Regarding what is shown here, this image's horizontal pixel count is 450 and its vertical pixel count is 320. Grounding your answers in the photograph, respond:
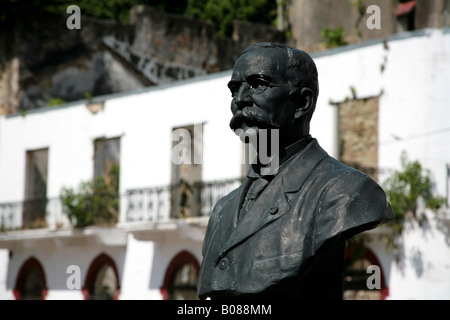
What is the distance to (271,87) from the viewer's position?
579 centimetres

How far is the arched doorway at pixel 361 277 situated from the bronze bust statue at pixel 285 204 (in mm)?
15399

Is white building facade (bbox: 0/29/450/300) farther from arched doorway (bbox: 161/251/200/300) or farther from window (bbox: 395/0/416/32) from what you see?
window (bbox: 395/0/416/32)

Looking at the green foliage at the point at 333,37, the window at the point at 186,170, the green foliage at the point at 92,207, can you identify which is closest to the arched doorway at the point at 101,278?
the green foliage at the point at 92,207

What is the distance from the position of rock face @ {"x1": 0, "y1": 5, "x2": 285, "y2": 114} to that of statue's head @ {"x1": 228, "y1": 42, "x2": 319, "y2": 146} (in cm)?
2303

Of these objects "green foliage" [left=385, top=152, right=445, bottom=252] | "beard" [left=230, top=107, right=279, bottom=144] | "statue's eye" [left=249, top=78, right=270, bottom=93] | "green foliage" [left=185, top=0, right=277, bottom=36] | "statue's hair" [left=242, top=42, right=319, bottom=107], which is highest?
"green foliage" [left=185, top=0, right=277, bottom=36]

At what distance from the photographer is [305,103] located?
5867mm

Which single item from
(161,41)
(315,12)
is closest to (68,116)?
(161,41)

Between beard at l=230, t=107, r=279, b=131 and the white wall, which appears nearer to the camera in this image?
beard at l=230, t=107, r=279, b=131

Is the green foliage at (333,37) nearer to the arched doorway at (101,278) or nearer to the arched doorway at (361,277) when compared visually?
the arched doorway at (361,277)

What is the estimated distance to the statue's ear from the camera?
230 inches

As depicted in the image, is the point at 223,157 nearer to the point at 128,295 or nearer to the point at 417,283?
the point at 128,295

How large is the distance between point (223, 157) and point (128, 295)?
3.73m

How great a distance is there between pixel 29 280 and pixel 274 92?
2289 centimetres

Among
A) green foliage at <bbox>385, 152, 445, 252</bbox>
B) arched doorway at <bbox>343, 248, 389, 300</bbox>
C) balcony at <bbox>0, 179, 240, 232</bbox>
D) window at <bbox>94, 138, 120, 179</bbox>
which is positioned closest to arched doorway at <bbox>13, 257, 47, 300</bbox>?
balcony at <bbox>0, 179, 240, 232</bbox>
